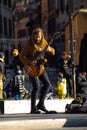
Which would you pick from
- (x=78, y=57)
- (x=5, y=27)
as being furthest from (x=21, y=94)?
(x=5, y=27)

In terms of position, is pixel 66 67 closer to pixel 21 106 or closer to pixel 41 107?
pixel 21 106

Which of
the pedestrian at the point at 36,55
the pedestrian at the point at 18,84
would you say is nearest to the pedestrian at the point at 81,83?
the pedestrian at the point at 18,84

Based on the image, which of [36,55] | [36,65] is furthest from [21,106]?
[36,55]

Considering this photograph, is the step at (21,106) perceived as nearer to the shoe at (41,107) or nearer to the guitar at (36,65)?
the shoe at (41,107)

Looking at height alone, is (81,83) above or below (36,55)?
below

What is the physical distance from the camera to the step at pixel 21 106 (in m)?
12.8

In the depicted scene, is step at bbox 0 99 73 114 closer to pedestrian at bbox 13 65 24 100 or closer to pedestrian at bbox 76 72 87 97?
pedestrian at bbox 13 65 24 100

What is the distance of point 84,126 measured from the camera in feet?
32.9

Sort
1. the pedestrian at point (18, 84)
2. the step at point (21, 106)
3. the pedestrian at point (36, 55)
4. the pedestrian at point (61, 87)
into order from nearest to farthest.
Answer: the pedestrian at point (36, 55) → the step at point (21, 106) → the pedestrian at point (61, 87) → the pedestrian at point (18, 84)

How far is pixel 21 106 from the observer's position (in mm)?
12961

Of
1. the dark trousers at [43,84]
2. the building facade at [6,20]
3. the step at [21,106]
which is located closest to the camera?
the dark trousers at [43,84]

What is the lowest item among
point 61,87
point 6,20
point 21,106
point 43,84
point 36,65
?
point 21,106

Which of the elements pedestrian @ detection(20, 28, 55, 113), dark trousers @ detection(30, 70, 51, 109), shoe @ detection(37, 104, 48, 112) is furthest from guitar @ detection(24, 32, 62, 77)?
shoe @ detection(37, 104, 48, 112)

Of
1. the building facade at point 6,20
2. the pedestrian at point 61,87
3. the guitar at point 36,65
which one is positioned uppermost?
the building facade at point 6,20
